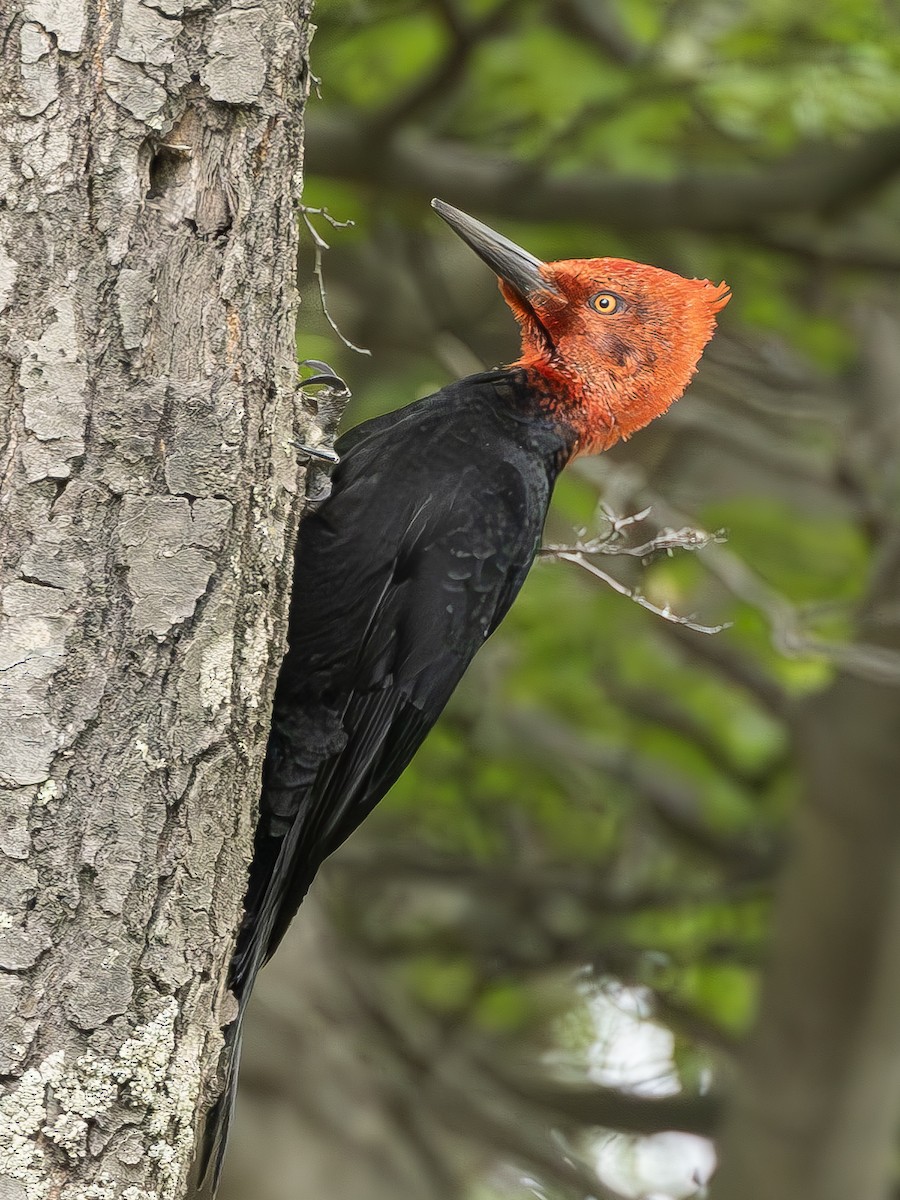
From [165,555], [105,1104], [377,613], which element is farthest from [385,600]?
[105,1104]

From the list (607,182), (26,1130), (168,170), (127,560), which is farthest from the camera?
(607,182)

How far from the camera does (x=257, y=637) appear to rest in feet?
6.17

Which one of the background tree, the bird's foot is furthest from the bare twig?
the background tree

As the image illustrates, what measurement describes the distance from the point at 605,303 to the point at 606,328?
72 millimetres

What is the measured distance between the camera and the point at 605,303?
124 inches

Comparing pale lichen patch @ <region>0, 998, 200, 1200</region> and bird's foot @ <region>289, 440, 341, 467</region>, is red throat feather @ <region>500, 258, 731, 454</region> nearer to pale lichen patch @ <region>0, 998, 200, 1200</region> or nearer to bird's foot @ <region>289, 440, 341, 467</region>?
bird's foot @ <region>289, 440, 341, 467</region>

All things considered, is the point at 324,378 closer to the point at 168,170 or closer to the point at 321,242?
the point at 321,242

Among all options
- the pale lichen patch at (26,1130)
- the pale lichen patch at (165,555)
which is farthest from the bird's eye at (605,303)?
the pale lichen patch at (26,1130)

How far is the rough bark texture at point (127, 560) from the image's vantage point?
5.56ft

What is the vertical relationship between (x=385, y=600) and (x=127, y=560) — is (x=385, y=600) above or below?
below

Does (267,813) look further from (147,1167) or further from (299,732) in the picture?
(147,1167)

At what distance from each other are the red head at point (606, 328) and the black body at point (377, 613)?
1.13 feet

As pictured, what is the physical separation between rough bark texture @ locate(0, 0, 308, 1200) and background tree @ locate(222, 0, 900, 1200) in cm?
183

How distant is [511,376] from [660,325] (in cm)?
40
